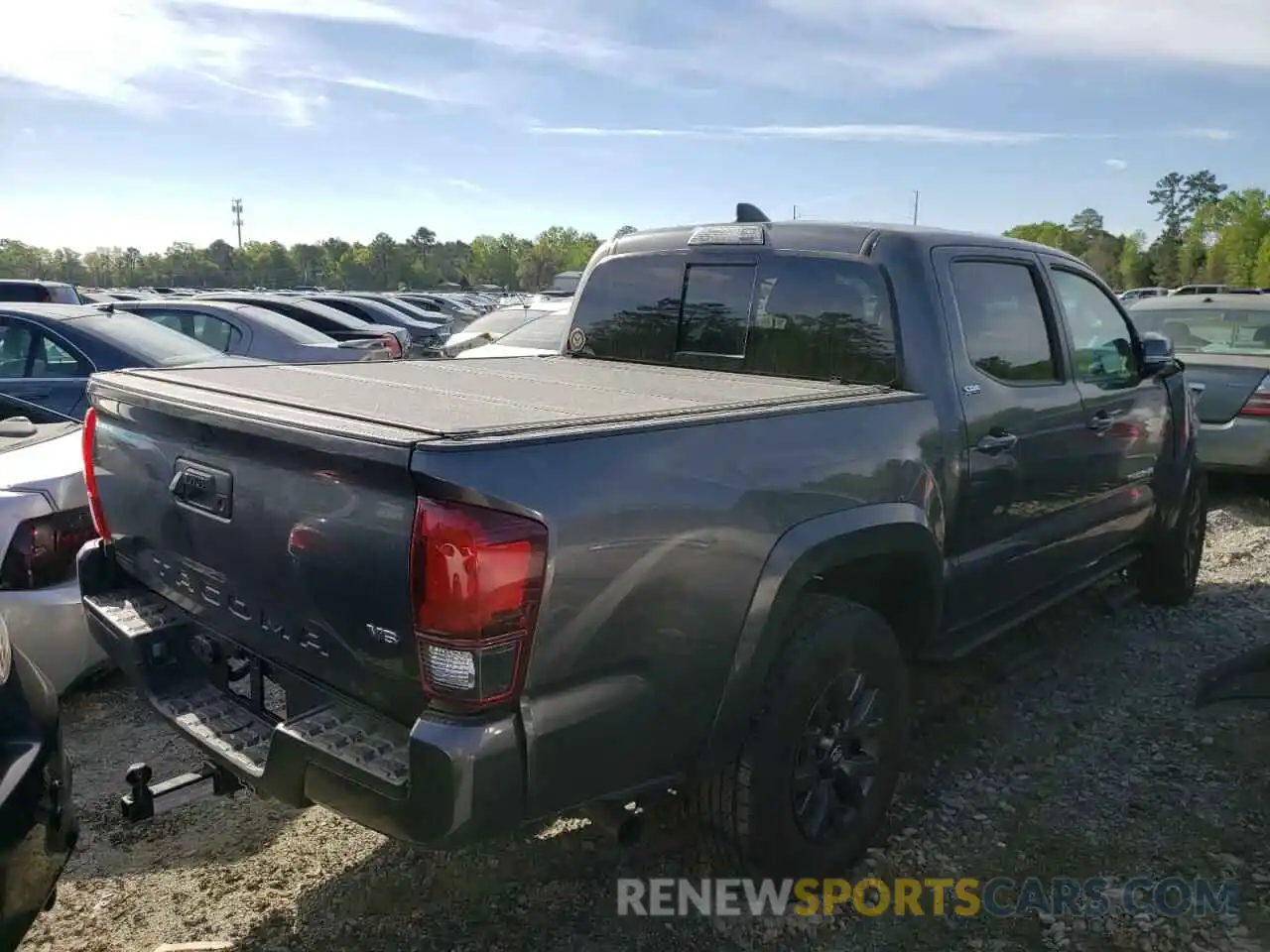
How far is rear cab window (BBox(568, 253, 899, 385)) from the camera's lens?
3576mm

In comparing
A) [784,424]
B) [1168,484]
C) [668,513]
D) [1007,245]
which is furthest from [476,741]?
[1168,484]

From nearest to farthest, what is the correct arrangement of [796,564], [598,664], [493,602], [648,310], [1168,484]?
1. [493,602]
2. [598,664]
3. [796,564]
4. [648,310]
5. [1168,484]

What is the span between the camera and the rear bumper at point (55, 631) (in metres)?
3.52

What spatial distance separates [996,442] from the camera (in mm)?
3600

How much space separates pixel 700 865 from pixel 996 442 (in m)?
1.77

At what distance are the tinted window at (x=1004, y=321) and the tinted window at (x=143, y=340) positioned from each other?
198 inches

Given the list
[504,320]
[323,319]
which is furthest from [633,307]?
[323,319]

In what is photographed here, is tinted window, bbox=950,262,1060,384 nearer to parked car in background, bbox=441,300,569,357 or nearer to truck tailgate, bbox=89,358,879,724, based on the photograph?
truck tailgate, bbox=89,358,879,724

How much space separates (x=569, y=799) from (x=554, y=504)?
0.68 m

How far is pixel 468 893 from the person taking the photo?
297cm

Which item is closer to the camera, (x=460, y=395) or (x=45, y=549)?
(x=460, y=395)

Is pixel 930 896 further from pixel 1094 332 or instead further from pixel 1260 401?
pixel 1260 401

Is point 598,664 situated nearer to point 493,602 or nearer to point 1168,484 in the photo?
point 493,602

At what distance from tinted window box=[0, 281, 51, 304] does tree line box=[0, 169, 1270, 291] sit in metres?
74.2
